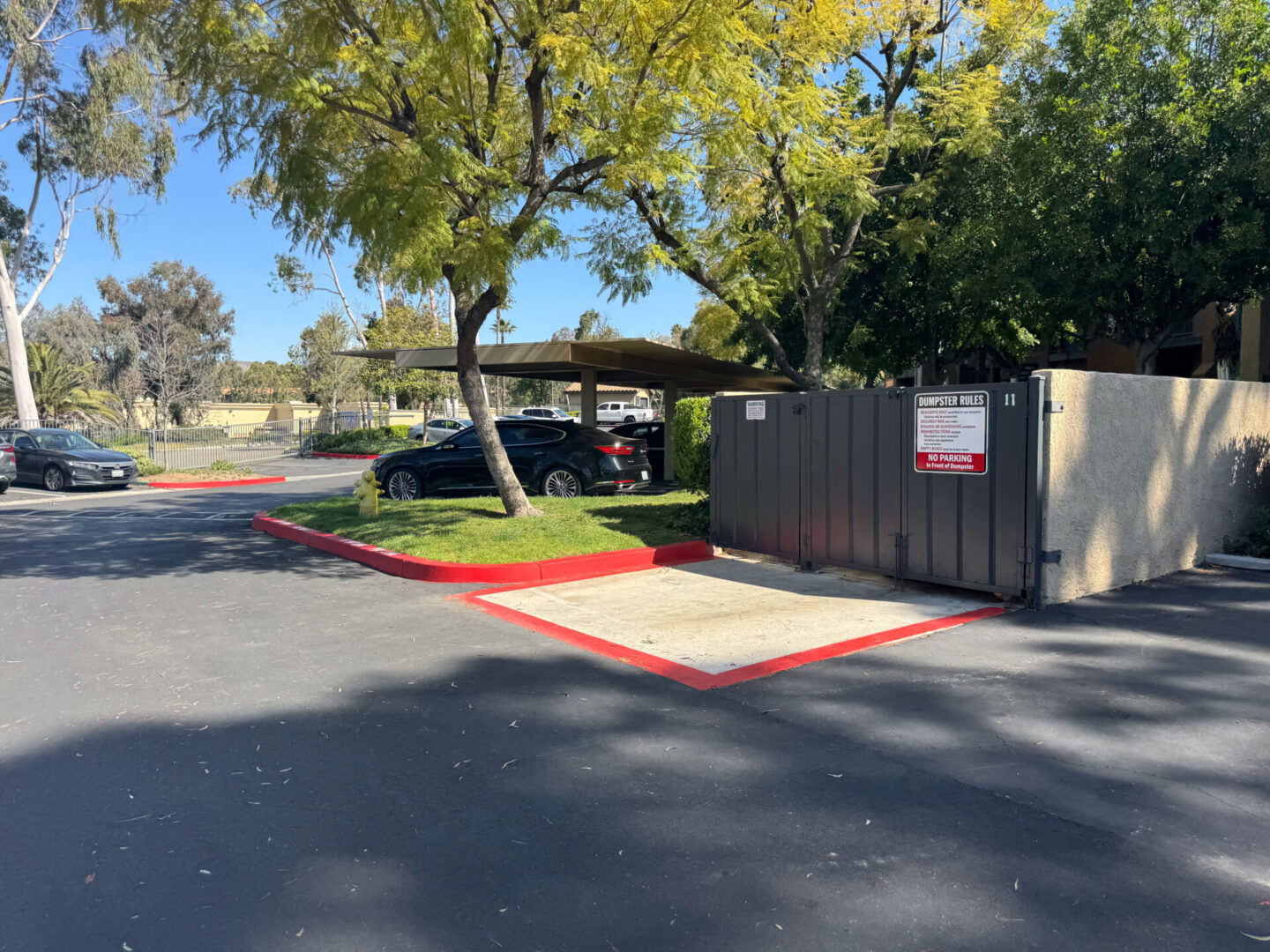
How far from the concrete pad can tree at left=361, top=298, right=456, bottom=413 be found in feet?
100

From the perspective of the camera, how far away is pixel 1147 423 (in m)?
8.44

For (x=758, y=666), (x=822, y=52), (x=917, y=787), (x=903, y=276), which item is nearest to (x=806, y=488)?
(x=758, y=666)

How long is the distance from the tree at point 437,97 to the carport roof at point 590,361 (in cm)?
294

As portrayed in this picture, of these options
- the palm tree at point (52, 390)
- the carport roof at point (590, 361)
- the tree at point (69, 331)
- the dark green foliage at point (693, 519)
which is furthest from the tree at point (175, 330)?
the dark green foliage at point (693, 519)

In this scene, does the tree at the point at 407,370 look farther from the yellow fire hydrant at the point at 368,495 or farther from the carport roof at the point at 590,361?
the yellow fire hydrant at the point at 368,495

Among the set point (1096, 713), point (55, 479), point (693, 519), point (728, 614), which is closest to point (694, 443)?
point (693, 519)

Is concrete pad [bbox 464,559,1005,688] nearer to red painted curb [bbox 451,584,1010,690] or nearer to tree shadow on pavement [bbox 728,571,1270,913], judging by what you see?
red painted curb [bbox 451,584,1010,690]

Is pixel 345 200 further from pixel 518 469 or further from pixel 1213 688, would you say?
pixel 1213 688

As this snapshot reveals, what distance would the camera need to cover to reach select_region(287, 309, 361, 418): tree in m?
50.2

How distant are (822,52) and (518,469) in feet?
27.1

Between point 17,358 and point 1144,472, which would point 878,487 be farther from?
point 17,358

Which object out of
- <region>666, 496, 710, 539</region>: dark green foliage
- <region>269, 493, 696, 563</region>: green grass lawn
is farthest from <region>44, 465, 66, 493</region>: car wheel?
<region>666, 496, 710, 539</region>: dark green foliage

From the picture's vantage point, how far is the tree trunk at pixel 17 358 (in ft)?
93.0

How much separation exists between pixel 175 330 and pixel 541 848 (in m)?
54.8
